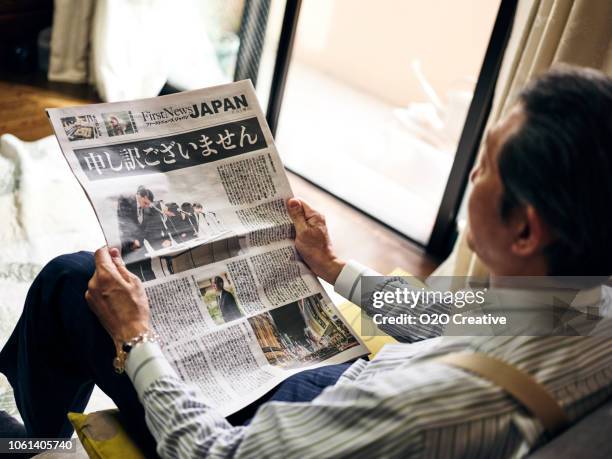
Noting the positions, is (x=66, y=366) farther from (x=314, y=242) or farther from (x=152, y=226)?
(x=314, y=242)

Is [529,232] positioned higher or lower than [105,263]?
higher

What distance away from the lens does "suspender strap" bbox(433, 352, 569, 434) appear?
626 millimetres

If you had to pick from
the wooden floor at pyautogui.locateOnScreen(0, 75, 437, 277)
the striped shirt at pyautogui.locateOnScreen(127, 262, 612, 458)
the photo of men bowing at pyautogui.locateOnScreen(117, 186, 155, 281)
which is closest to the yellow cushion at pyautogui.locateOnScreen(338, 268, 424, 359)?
the photo of men bowing at pyautogui.locateOnScreen(117, 186, 155, 281)

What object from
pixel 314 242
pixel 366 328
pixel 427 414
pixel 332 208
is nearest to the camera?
pixel 427 414

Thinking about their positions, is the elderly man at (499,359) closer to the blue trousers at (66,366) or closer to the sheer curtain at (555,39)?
the blue trousers at (66,366)

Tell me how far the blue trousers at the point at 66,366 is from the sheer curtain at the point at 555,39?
0.77 meters

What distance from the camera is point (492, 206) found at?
2.25 feet

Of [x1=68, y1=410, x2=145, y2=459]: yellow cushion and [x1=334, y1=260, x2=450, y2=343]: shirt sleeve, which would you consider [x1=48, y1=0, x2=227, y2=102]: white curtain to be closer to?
[x1=334, y1=260, x2=450, y2=343]: shirt sleeve

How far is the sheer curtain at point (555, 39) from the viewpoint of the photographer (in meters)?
1.38

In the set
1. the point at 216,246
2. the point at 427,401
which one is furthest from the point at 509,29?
the point at 427,401

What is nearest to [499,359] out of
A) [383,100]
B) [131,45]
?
[383,100]

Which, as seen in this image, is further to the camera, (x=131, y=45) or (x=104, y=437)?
(x=131, y=45)

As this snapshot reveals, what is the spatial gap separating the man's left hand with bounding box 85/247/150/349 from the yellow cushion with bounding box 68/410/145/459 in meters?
0.11

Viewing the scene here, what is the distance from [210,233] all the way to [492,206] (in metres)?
0.50
